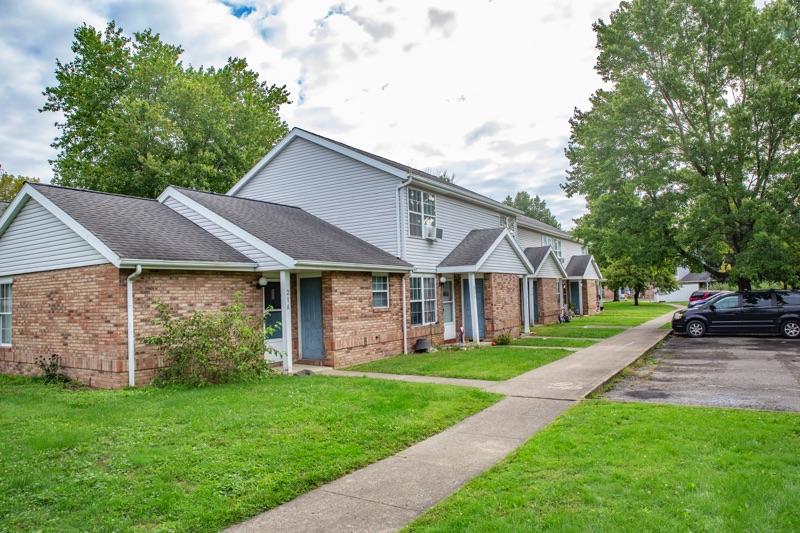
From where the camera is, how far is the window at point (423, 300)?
1673cm

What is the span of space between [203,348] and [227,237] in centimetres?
385

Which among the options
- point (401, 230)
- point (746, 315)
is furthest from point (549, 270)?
point (401, 230)

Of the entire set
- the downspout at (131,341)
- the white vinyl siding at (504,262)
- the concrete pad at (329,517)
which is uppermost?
the white vinyl siding at (504,262)

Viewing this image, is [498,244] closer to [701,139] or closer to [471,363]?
[471,363]

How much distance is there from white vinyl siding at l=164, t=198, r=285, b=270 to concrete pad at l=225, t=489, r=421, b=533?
26.3ft

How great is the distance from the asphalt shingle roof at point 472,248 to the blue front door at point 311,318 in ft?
18.3

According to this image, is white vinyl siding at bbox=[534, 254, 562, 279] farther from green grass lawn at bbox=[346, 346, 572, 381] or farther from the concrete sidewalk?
the concrete sidewalk

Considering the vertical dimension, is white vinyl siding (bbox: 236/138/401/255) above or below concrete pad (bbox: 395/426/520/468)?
above

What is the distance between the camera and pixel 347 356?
532 inches

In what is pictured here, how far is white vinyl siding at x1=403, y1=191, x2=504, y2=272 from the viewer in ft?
55.0

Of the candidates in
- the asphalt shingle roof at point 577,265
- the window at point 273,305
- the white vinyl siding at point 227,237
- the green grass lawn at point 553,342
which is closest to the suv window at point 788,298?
the green grass lawn at point 553,342

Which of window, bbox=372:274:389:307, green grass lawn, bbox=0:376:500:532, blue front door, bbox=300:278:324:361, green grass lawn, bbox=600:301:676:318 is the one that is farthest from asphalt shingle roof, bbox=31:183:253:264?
green grass lawn, bbox=600:301:676:318

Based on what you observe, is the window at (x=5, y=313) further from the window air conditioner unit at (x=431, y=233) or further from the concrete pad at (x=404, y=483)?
the concrete pad at (x=404, y=483)

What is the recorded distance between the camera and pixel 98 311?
10.4 m
